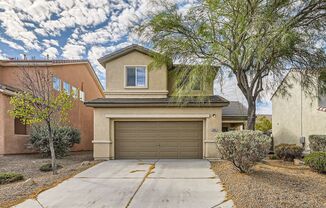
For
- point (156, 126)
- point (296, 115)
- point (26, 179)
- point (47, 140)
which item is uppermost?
point (296, 115)

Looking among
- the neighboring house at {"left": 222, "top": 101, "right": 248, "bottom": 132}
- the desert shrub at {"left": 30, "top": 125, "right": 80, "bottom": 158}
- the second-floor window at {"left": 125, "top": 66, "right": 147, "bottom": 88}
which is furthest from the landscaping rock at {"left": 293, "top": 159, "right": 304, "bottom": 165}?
the desert shrub at {"left": 30, "top": 125, "right": 80, "bottom": 158}

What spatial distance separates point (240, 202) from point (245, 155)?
2.51 metres

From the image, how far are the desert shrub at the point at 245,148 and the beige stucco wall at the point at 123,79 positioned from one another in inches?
279

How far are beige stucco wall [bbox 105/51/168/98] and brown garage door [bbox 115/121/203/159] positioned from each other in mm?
1856

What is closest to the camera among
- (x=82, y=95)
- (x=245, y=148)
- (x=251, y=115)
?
(x=245, y=148)

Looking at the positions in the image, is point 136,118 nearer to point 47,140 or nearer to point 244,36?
point 47,140

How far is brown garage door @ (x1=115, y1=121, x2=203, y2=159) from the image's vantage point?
14227 millimetres

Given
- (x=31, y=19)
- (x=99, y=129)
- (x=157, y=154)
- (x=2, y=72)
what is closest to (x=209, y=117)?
(x=157, y=154)

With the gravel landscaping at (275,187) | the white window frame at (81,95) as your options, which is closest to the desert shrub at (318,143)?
the gravel landscaping at (275,187)

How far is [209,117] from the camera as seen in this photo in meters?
13.9

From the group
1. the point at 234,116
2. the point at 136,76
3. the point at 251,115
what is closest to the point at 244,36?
the point at 251,115

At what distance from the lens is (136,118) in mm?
14219

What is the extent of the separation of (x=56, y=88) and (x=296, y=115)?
1813cm

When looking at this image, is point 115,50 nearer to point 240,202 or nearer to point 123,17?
point 123,17
